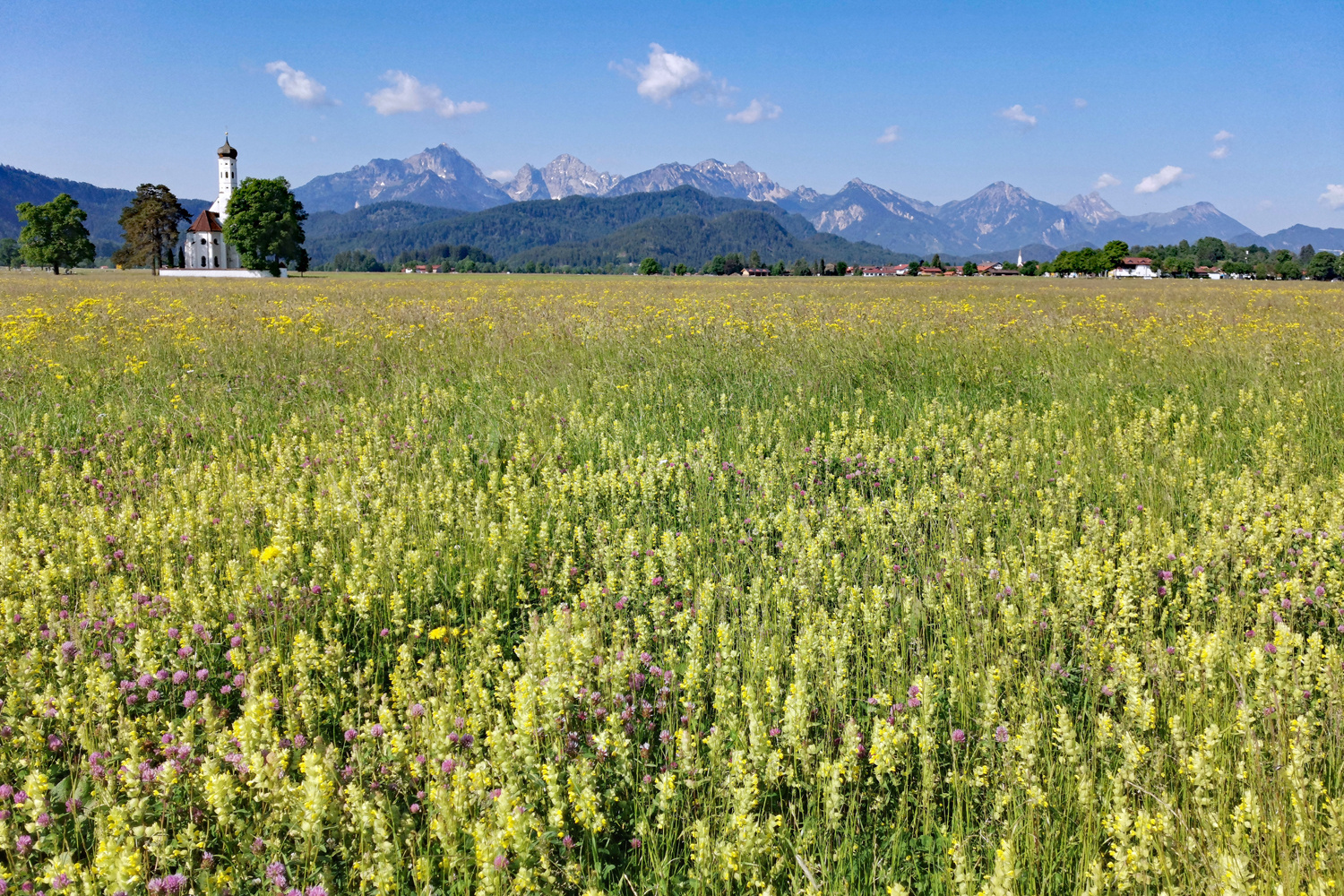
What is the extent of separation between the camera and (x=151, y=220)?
259 ft

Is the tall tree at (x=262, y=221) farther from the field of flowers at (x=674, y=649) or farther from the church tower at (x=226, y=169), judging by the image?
the field of flowers at (x=674, y=649)

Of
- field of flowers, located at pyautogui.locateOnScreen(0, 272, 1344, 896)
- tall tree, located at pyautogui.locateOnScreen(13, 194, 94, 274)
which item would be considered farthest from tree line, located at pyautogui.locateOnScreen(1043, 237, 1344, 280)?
tall tree, located at pyautogui.locateOnScreen(13, 194, 94, 274)

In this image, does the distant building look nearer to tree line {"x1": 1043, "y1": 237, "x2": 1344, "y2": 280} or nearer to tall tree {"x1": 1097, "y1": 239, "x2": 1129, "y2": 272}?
tall tree {"x1": 1097, "y1": 239, "x2": 1129, "y2": 272}

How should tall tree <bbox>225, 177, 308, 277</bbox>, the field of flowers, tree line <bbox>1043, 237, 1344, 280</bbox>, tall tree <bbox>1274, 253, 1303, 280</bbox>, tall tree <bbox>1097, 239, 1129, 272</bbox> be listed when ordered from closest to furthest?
1. the field of flowers
2. tall tree <bbox>225, 177, 308, 277</bbox>
3. tall tree <bbox>1274, 253, 1303, 280</bbox>
4. tree line <bbox>1043, 237, 1344, 280</bbox>
5. tall tree <bbox>1097, 239, 1129, 272</bbox>

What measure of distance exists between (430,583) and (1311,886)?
3589 millimetres

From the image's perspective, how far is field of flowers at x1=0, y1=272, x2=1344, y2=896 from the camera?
2299 mm

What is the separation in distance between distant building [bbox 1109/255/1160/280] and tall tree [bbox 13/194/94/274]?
480ft

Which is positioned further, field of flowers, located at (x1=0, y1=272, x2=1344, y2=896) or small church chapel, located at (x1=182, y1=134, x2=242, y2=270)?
small church chapel, located at (x1=182, y1=134, x2=242, y2=270)

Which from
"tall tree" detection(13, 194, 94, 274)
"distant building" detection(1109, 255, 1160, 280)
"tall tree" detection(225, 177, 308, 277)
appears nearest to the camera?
"tall tree" detection(225, 177, 308, 277)

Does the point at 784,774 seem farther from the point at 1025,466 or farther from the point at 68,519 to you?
the point at 68,519

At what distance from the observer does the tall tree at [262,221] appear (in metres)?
73.4

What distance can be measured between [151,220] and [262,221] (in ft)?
53.0

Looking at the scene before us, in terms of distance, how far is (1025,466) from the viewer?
5.57 meters

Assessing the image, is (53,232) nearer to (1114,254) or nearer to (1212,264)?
(1114,254)
